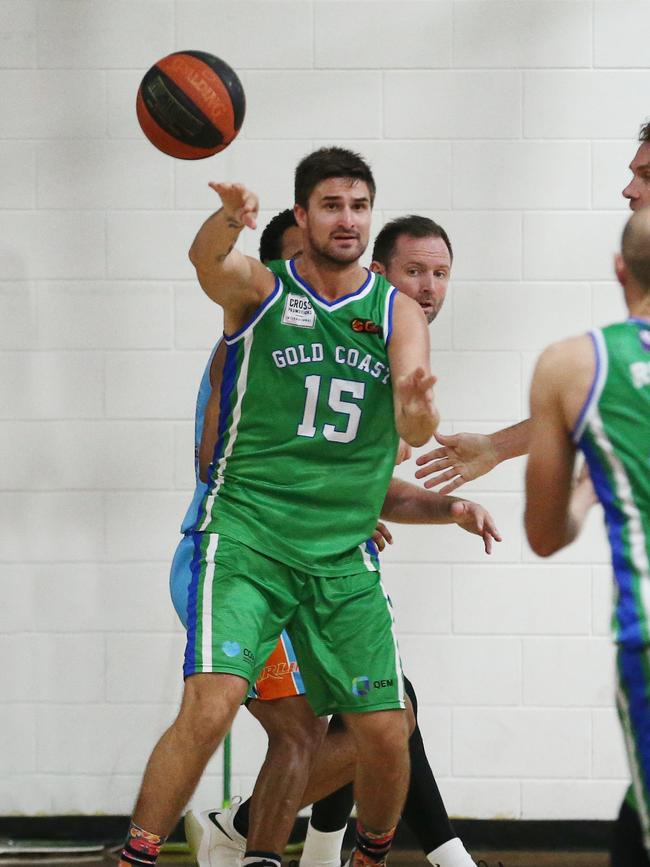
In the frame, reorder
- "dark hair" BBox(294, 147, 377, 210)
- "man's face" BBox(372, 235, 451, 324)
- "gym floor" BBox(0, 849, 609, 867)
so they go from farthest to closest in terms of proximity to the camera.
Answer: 1. "gym floor" BBox(0, 849, 609, 867)
2. "man's face" BBox(372, 235, 451, 324)
3. "dark hair" BBox(294, 147, 377, 210)

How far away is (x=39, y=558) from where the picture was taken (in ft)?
16.9

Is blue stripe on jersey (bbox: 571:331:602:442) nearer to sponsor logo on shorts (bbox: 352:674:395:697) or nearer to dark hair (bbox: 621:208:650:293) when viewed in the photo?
dark hair (bbox: 621:208:650:293)

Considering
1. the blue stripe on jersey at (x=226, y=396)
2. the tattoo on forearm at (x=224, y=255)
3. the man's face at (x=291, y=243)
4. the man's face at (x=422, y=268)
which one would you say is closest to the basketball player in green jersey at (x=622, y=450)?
the tattoo on forearm at (x=224, y=255)

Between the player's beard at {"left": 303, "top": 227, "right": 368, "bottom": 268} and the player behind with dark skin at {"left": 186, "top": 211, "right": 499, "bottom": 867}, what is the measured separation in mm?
471

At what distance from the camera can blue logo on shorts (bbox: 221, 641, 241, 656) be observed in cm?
345

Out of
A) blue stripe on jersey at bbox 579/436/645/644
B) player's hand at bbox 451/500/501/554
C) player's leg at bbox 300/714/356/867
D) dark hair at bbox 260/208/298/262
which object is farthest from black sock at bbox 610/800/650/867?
dark hair at bbox 260/208/298/262

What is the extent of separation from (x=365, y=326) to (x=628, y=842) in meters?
1.94

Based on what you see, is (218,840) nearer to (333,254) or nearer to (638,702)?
(333,254)

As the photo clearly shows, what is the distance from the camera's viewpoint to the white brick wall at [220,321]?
5.09 metres

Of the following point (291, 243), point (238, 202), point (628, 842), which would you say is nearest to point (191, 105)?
point (238, 202)

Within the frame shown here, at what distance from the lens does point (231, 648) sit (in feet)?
11.4

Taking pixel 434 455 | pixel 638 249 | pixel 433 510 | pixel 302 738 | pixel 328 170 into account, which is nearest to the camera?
pixel 638 249

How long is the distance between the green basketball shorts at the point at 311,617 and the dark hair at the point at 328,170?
1134mm

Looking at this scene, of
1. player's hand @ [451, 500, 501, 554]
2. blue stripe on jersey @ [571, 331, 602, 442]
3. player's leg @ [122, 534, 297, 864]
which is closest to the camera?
blue stripe on jersey @ [571, 331, 602, 442]
